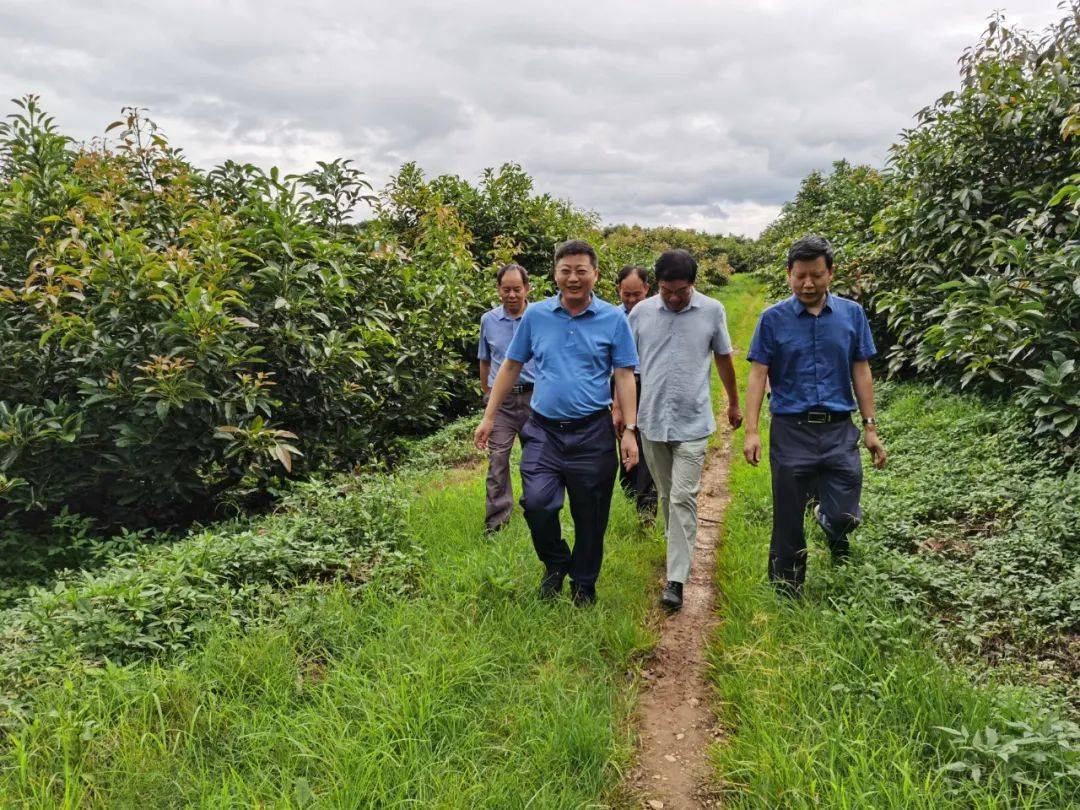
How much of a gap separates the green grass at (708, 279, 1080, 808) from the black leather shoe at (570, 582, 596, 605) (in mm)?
690

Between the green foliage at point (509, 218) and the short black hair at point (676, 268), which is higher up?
the green foliage at point (509, 218)

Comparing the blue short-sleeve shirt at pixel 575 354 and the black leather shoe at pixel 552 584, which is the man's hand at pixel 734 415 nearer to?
the blue short-sleeve shirt at pixel 575 354

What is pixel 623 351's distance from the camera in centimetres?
365

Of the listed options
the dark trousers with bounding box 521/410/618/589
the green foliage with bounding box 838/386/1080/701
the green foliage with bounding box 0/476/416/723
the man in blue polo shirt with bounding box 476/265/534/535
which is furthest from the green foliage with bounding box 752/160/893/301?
the green foliage with bounding box 0/476/416/723

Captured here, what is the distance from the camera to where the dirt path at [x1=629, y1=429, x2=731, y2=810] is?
98.6 inches

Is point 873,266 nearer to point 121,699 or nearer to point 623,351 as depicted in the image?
point 623,351

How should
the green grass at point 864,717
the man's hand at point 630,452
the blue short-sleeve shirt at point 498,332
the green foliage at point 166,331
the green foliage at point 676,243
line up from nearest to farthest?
1. the green grass at point 864,717
2. the man's hand at point 630,452
3. the green foliage at point 166,331
4. the blue short-sleeve shirt at point 498,332
5. the green foliage at point 676,243

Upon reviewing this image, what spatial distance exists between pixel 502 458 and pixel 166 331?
2.49 m

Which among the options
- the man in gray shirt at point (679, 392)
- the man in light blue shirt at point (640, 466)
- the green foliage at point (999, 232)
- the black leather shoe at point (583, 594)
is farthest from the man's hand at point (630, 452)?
the green foliage at point (999, 232)

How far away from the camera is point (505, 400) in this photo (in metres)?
5.03

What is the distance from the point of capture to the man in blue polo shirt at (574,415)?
350cm

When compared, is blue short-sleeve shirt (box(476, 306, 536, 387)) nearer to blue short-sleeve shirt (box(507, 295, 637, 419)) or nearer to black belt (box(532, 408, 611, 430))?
blue short-sleeve shirt (box(507, 295, 637, 419))

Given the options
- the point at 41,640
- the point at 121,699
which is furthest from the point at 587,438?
the point at 41,640

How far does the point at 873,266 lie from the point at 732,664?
295 inches
